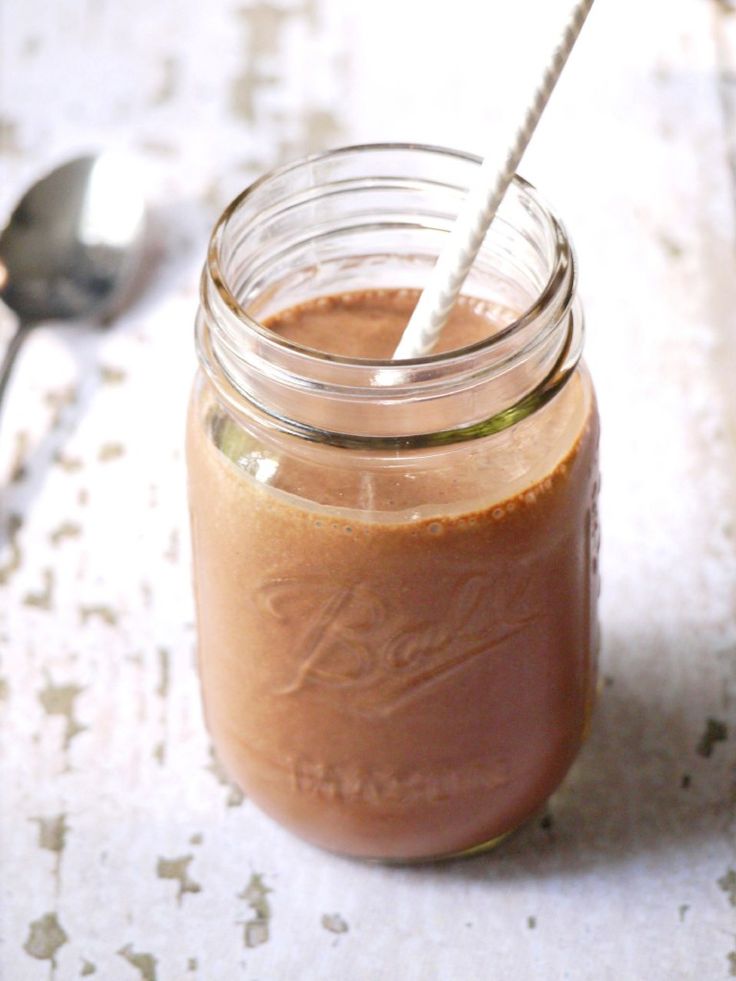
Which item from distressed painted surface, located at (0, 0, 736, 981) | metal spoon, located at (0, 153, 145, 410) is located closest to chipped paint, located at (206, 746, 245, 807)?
distressed painted surface, located at (0, 0, 736, 981)

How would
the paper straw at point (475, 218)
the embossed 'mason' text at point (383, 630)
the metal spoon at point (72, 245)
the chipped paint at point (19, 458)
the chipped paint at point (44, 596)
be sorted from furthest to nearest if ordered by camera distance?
the metal spoon at point (72, 245) → the chipped paint at point (19, 458) → the chipped paint at point (44, 596) → the embossed 'mason' text at point (383, 630) → the paper straw at point (475, 218)

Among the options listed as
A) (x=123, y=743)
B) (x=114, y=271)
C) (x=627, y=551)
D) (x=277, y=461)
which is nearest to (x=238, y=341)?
(x=277, y=461)

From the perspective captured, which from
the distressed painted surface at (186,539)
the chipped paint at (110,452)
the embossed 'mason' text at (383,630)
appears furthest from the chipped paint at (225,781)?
the chipped paint at (110,452)

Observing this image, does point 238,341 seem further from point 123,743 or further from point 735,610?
point 735,610

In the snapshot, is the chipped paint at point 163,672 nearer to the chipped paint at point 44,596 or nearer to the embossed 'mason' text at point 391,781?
the chipped paint at point 44,596

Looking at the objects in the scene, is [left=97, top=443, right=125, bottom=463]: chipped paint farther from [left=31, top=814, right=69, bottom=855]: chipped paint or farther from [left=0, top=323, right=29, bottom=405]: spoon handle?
[left=31, top=814, right=69, bottom=855]: chipped paint

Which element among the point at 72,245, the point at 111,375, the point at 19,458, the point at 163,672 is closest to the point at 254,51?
the point at 72,245

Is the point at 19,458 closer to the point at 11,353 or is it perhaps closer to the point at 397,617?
the point at 11,353
